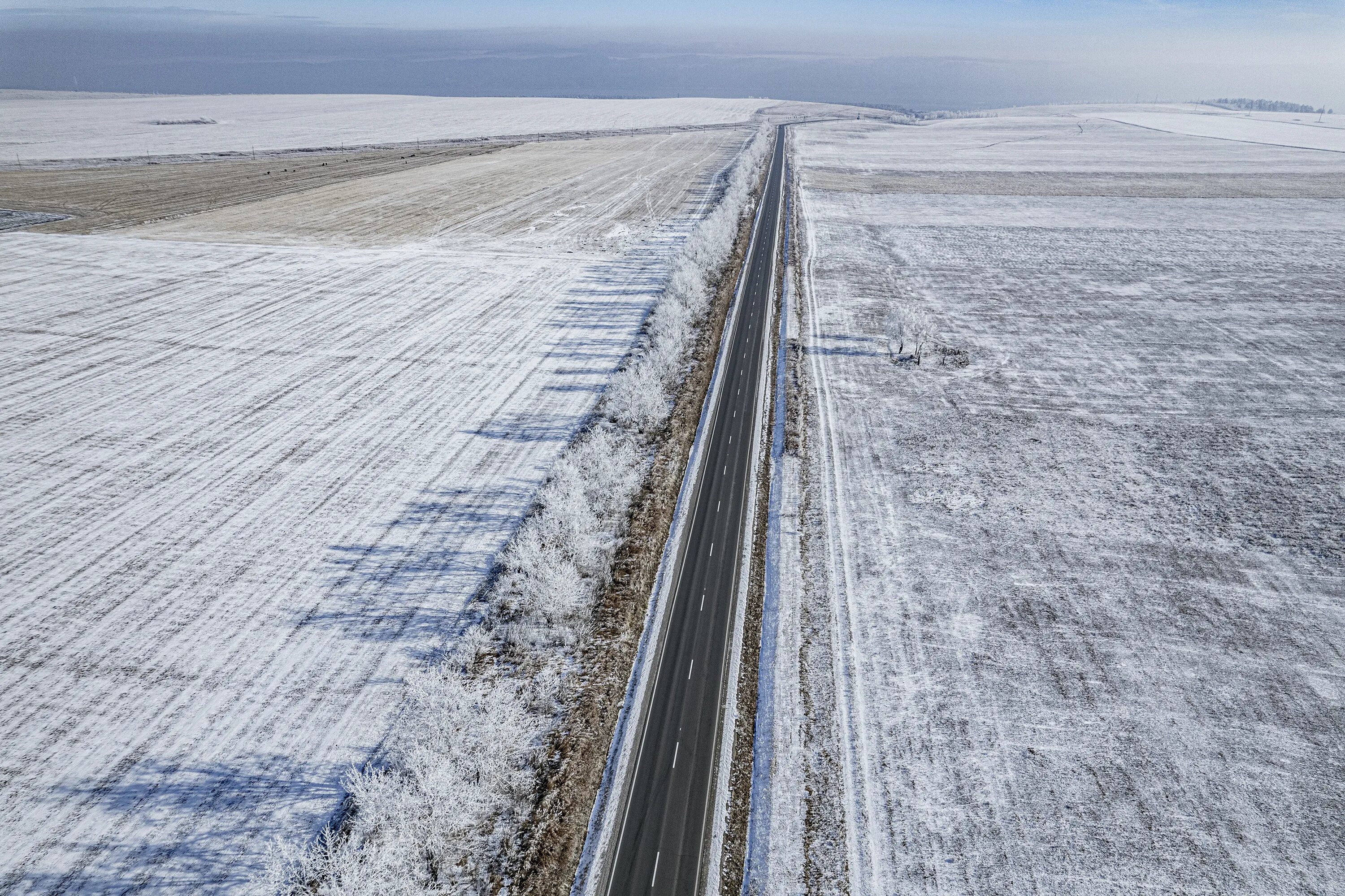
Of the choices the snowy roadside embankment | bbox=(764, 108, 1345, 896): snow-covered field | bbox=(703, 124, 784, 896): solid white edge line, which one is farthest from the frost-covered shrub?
the snowy roadside embankment

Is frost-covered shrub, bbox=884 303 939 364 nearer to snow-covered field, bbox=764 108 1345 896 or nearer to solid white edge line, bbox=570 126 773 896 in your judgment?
snow-covered field, bbox=764 108 1345 896

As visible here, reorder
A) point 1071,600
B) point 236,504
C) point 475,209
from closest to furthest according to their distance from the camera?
point 1071,600 < point 236,504 < point 475,209

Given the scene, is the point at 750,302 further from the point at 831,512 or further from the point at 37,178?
the point at 37,178

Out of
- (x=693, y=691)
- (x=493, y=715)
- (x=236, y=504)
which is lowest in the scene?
(x=693, y=691)

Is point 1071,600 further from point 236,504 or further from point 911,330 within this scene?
point 236,504

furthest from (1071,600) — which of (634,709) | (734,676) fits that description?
(634,709)

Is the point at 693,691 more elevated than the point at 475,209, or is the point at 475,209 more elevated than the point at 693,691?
the point at 475,209
